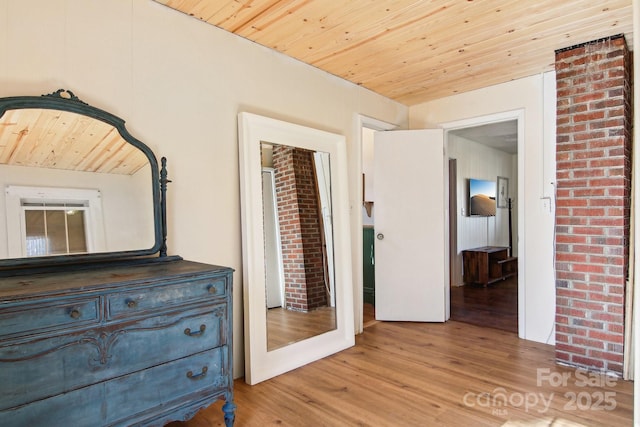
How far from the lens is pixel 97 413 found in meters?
1.52

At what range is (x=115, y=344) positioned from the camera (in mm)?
1576

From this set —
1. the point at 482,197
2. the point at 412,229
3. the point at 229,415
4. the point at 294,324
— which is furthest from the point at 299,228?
the point at 482,197

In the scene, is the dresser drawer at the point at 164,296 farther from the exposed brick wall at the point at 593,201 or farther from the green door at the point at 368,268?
the green door at the point at 368,268

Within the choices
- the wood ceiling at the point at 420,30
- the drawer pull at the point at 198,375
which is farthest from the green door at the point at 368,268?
the drawer pull at the point at 198,375

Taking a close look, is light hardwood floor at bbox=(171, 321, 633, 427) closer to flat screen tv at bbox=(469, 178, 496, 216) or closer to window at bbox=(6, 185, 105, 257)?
window at bbox=(6, 185, 105, 257)

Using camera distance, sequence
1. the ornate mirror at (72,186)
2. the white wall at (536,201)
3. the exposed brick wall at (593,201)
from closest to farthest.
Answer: the ornate mirror at (72,186)
the exposed brick wall at (593,201)
the white wall at (536,201)

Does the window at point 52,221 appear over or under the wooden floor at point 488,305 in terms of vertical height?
over

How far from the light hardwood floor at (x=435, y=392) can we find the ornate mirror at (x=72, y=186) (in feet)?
3.82

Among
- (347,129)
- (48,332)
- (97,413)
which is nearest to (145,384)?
(97,413)

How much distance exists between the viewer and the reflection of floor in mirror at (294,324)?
8.91 feet

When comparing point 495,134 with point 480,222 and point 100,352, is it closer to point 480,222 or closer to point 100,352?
point 480,222

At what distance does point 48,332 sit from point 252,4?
2020mm

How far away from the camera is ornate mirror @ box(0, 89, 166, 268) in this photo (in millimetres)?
1750

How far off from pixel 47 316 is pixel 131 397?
1.68 feet
